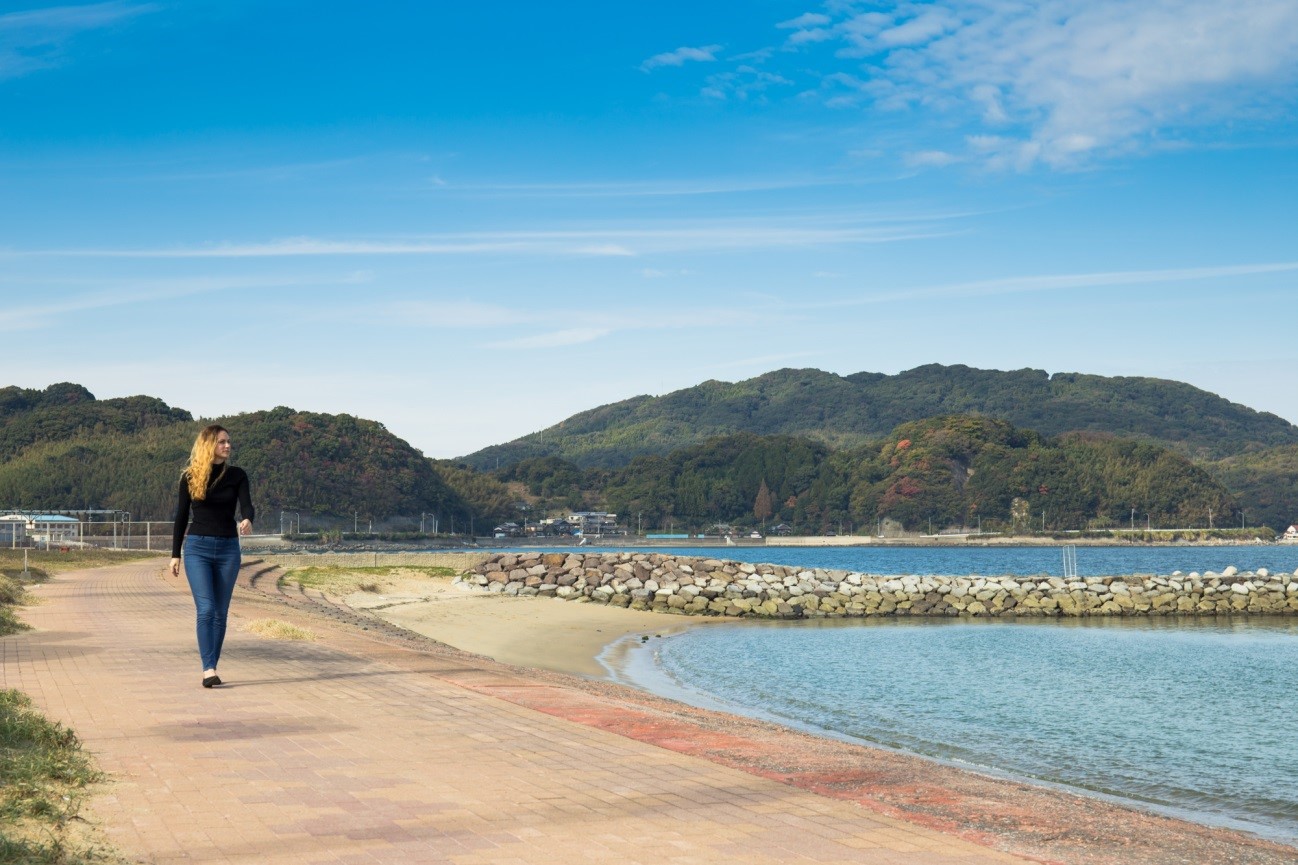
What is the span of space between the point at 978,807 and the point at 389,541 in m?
166

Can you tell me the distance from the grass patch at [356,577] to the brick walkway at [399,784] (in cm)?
2167

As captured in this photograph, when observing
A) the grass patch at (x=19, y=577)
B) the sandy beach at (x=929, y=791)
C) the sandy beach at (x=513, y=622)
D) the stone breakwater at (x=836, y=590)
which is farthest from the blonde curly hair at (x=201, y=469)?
the stone breakwater at (x=836, y=590)

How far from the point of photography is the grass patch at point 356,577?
32.9 m

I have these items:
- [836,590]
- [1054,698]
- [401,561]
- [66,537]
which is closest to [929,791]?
[1054,698]

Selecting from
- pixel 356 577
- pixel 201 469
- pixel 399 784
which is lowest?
pixel 356 577

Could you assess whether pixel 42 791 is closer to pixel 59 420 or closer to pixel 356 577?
pixel 356 577

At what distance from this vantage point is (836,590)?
39.9 meters

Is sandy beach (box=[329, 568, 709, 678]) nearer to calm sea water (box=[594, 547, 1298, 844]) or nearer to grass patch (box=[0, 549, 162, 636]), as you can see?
calm sea water (box=[594, 547, 1298, 844])

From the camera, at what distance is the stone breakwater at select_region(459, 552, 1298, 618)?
37812 millimetres

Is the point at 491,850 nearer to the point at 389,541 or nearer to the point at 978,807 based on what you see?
the point at 978,807

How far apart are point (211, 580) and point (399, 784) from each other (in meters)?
4.06

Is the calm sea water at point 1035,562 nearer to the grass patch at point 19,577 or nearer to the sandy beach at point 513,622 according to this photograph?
the sandy beach at point 513,622

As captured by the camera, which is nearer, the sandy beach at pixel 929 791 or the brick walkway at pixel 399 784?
the brick walkway at pixel 399 784

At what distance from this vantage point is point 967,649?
26516 mm
